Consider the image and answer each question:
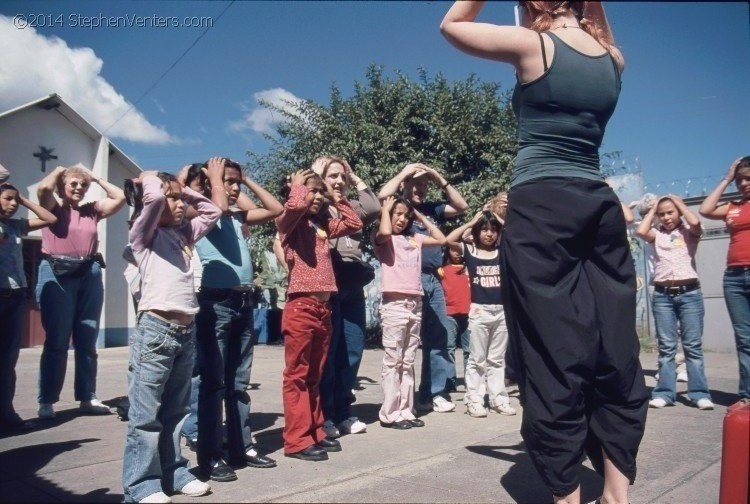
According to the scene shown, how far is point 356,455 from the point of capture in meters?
4.04

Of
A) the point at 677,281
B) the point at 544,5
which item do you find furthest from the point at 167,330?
the point at 677,281

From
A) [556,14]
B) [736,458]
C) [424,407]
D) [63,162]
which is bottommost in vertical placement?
[424,407]

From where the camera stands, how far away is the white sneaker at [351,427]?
4766 mm

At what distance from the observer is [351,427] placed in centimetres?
477

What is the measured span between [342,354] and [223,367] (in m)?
1.32

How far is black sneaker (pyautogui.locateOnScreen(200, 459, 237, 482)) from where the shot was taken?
3510 mm

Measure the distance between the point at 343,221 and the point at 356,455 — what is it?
1539 millimetres

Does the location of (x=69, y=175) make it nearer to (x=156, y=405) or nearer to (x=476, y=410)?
(x=156, y=405)

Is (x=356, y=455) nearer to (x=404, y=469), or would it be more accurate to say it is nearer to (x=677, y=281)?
(x=404, y=469)

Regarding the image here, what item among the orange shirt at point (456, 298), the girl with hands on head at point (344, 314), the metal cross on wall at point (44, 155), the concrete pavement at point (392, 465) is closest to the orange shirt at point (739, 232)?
the concrete pavement at point (392, 465)

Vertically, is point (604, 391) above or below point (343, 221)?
below

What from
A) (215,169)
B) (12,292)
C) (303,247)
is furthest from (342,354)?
(12,292)

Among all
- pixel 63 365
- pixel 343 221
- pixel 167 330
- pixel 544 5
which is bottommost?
pixel 63 365

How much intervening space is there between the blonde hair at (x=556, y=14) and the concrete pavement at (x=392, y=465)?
6.88 ft
